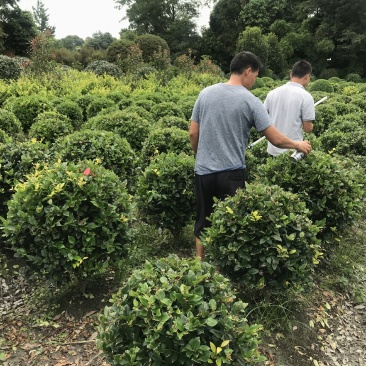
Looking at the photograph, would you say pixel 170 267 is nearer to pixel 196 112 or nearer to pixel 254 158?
pixel 196 112

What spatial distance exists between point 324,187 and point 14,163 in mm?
2821

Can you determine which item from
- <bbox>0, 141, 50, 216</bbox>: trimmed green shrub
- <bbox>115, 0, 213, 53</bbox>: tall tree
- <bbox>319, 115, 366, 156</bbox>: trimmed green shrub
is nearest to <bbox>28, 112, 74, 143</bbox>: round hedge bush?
<bbox>0, 141, 50, 216</bbox>: trimmed green shrub

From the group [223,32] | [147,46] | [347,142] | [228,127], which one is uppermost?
[223,32]

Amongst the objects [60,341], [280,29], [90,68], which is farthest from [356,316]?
[280,29]

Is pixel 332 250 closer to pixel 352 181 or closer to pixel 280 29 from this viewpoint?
pixel 352 181

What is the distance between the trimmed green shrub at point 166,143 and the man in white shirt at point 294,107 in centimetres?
110

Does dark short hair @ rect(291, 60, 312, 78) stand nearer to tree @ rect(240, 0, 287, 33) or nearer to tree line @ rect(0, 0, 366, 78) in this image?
tree line @ rect(0, 0, 366, 78)

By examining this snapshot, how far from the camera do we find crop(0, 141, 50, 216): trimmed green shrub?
365cm

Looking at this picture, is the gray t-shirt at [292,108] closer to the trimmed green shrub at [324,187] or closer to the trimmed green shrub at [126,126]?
the trimmed green shrub at [324,187]

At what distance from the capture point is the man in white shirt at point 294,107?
4250 millimetres

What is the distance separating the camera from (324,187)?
355 cm

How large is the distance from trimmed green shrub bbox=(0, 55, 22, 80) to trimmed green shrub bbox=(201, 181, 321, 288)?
13.2m

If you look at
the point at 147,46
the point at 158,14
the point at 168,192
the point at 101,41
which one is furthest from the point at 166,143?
the point at 101,41

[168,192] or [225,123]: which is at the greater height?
[225,123]
